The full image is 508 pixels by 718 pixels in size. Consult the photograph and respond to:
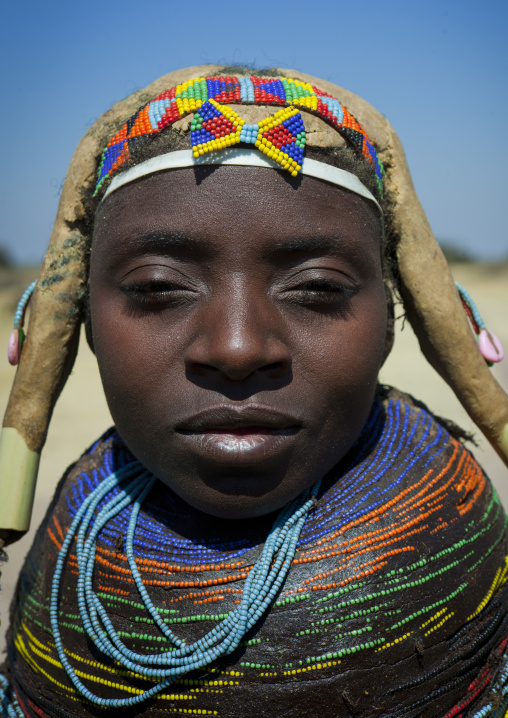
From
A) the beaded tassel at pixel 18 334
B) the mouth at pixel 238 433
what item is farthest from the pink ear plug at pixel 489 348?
the beaded tassel at pixel 18 334

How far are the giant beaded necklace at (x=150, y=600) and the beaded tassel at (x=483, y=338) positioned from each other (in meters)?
0.81

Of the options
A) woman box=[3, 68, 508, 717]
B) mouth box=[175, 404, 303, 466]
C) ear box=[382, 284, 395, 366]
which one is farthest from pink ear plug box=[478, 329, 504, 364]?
mouth box=[175, 404, 303, 466]

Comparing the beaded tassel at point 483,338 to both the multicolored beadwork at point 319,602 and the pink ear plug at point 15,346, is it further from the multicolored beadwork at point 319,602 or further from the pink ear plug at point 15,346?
the pink ear plug at point 15,346

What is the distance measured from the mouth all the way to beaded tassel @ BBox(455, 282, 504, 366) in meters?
0.90

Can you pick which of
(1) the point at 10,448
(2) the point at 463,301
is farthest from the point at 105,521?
(2) the point at 463,301

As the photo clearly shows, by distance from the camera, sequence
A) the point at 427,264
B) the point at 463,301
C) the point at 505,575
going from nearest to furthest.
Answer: the point at 505,575, the point at 427,264, the point at 463,301

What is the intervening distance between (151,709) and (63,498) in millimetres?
756

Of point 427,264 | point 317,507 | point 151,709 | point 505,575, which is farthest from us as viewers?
point 427,264

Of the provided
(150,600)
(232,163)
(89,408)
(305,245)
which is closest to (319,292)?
(305,245)

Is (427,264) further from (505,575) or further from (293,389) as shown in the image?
(505,575)

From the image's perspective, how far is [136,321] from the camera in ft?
5.77

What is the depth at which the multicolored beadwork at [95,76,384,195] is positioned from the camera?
168 centimetres

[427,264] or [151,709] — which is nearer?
[151,709]

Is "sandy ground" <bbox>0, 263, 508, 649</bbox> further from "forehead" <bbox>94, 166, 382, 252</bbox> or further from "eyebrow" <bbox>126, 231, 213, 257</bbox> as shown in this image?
"eyebrow" <bbox>126, 231, 213, 257</bbox>
